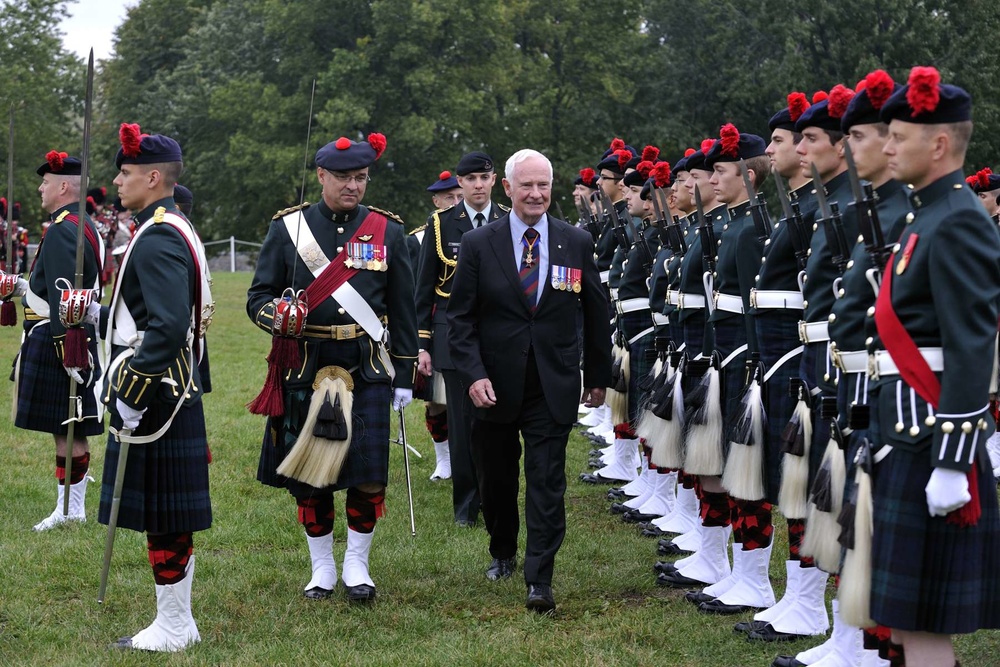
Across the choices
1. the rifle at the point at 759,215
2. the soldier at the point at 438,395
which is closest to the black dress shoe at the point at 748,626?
the rifle at the point at 759,215

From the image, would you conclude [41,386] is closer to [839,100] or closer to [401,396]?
[401,396]

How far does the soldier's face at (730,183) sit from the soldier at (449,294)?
6.30 feet

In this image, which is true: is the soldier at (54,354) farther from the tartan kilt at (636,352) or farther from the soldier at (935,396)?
the soldier at (935,396)

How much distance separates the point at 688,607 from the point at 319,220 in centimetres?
255

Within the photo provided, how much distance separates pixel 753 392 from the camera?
5648 mm

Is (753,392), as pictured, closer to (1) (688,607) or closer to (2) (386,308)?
(1) (688,607)

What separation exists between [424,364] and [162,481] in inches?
112

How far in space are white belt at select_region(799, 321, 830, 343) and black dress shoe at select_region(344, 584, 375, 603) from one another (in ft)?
7.97

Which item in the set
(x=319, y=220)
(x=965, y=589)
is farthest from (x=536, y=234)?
(x=965, y=589)

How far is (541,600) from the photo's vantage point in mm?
5934

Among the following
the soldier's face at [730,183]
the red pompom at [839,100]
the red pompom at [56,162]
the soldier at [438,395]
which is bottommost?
the soldier at [438,395]

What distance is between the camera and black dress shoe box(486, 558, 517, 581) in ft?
21.4

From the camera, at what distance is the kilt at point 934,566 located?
12.3 ft

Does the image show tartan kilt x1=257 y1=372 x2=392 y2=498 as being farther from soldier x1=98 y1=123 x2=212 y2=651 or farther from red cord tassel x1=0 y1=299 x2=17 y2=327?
red cord tassel x1=0 y1=299 x2=17 y2=327
